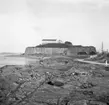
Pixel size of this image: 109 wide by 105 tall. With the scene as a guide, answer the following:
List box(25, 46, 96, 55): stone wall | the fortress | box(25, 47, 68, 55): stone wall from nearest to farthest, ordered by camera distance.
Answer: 1. box(25, 46, 96, 55): stone wall
2. the fortress
3. box(25, 47, 68, 55): stone wall

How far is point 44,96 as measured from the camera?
Answer: 985 centimetres

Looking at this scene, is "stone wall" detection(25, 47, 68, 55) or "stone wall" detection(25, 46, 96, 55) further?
"stone wall" detection(25, 47, 68, 55)

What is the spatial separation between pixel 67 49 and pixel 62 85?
8602cm

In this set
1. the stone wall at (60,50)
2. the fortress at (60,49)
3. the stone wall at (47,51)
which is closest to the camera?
the stone wall at (60,50)

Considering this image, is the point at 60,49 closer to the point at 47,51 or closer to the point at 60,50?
the point at 60,50

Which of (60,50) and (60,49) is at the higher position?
(60,49)

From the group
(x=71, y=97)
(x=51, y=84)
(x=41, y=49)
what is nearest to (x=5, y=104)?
(x=71, y=97)

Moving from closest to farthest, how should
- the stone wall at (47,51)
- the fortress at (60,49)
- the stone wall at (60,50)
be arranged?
the stone wall at (60,50), the fortress at (60,49), the stone wall at (47,51)

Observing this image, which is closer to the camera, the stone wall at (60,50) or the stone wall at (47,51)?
the stone wall at (60,50)

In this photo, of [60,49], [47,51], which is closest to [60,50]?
[60,49]

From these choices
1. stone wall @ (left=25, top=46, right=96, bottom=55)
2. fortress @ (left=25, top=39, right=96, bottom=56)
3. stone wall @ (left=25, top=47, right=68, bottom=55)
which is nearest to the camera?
stone wall @ (left=25, top=46, right=96, bottom=55)

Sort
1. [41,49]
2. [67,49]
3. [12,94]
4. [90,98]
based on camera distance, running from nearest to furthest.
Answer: [90,98], [12,94], [67,49], [41,49]

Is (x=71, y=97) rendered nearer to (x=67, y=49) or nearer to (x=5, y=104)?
(x=5, y=104)

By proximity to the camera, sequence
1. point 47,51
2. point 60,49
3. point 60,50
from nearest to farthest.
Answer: point 60,49
point 60,50
point 47,51
